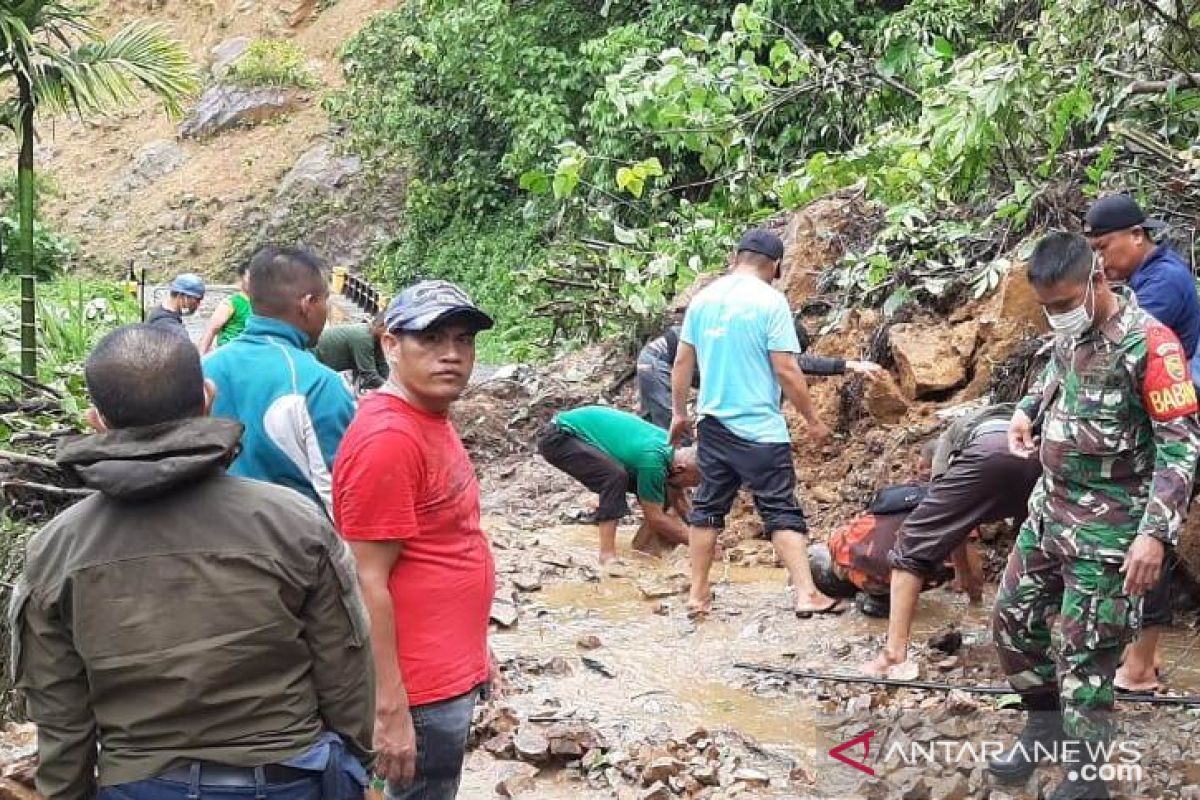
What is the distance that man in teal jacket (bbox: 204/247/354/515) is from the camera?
3.62 metres

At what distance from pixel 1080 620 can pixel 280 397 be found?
2.41 m

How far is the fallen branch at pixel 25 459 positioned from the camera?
6.41 meters

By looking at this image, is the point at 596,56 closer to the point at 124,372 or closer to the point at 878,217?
the point at 878,217

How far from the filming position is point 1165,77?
23.6 feet

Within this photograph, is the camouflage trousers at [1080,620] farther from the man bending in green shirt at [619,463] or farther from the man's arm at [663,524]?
the man's arm at [663,524]

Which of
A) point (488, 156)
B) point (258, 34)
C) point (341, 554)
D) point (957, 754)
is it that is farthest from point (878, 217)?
point (258, 34)

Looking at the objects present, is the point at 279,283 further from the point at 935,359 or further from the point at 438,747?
the point at 935,359

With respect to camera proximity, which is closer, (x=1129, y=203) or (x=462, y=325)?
(x=462, y=325)

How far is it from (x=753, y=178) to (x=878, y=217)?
2482mm

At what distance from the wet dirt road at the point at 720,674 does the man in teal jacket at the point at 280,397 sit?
56.9 inches

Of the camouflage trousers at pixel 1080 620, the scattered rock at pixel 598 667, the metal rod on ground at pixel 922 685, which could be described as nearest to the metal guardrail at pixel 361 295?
the scattered rock at pixel 598 667

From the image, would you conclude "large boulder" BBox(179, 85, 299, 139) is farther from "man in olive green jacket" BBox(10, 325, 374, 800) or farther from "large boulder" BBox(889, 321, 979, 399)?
"man in olive green jacket" BBox(10, 325, 374, 800)

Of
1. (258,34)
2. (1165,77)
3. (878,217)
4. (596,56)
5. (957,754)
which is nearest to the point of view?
(957,754)

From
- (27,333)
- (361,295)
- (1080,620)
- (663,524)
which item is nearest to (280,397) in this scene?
(1080,620)
